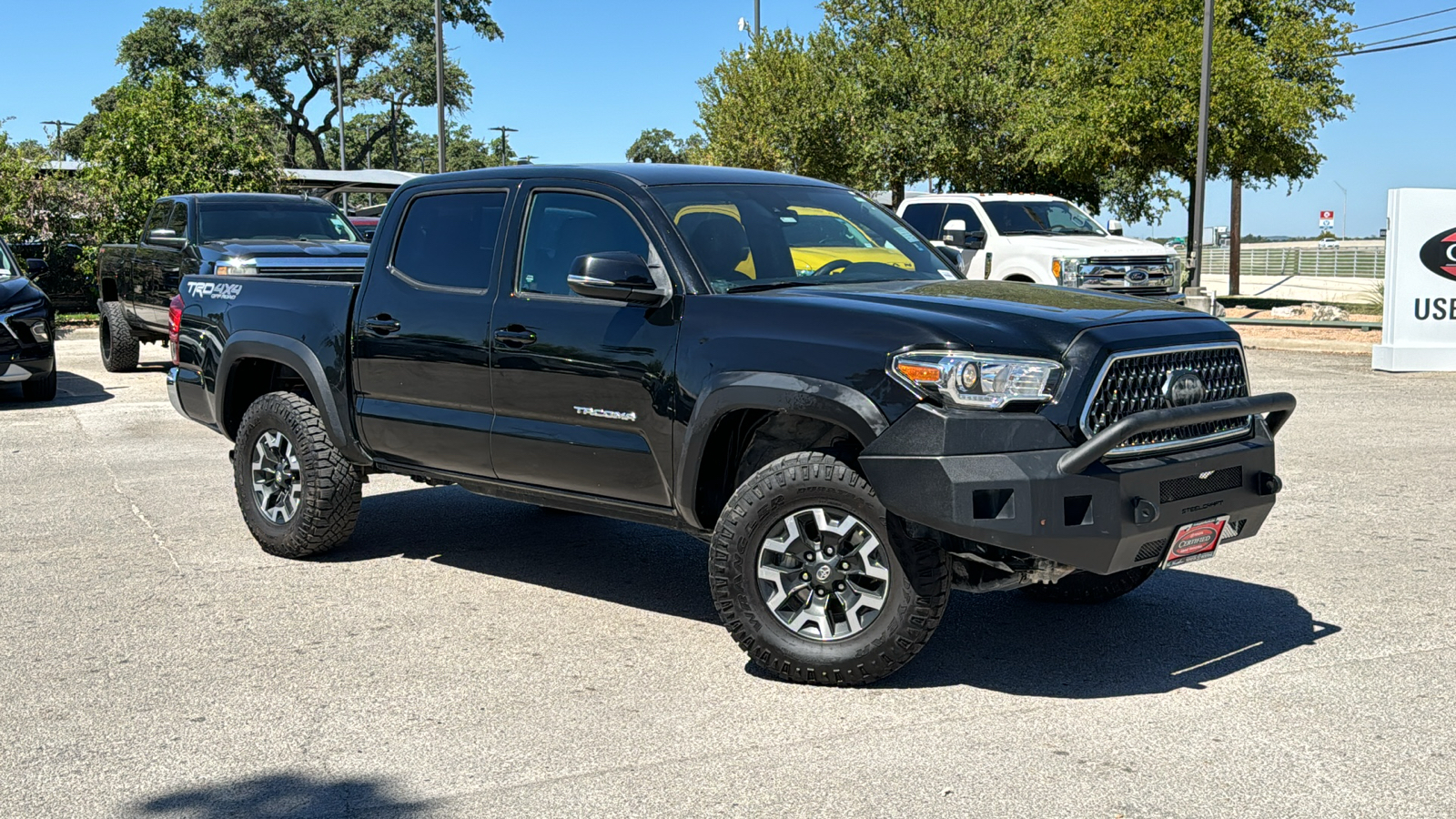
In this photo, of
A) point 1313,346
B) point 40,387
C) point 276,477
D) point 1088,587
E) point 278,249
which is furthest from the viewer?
point 1313,346

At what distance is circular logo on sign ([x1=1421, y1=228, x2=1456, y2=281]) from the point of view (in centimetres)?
1591

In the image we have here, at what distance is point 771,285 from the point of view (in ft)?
18.6

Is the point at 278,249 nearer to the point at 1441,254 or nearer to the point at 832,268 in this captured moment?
the point at 832,268

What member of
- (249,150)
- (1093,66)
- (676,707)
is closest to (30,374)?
(676,707)

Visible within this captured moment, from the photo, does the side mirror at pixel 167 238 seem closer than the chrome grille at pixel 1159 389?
No

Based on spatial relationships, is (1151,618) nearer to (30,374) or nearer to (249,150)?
(30,374)

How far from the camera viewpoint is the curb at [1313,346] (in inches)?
725

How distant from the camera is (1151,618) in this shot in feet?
19.7

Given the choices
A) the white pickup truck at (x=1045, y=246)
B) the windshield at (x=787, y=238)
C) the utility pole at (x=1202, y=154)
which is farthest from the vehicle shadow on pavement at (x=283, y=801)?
the utility pole at (x=1202, y=154)

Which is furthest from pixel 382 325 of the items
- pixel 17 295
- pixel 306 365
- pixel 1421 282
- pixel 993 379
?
pixel 1421 282

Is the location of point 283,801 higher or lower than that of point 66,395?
lower

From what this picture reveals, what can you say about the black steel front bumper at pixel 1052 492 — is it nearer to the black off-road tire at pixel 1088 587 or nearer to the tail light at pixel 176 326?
the black off-road tire at pixel 1088 587

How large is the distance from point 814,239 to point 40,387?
10013 mm

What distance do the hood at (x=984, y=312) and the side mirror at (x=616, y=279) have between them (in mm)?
354
